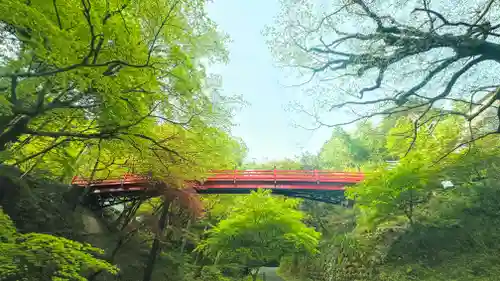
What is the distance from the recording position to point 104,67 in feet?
11.9

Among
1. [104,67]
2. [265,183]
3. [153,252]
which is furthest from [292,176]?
[104,67]

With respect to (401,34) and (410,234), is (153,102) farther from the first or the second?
(410,234)

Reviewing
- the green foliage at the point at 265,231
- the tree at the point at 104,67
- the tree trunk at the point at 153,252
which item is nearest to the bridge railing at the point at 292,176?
the tree trunk at the point at 153,252

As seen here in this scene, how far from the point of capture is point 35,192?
30.9ft

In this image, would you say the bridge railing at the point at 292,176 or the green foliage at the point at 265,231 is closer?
the green foliage at the point at 265,231

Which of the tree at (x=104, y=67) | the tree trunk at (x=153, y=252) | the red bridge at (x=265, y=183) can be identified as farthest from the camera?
the red bridge at (x=265, y=183)

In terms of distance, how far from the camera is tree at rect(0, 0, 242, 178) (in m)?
2.93

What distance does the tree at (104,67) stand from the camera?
2.93 metres

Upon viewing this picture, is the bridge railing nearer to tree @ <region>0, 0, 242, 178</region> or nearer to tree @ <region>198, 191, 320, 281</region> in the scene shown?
tree @ <region>198, 191, 320, 281</region>

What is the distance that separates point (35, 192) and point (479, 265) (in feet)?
44.8

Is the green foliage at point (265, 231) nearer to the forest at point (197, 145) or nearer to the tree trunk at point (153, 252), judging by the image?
the forest at point (197, 145)

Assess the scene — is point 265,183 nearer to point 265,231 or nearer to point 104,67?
point 265,231

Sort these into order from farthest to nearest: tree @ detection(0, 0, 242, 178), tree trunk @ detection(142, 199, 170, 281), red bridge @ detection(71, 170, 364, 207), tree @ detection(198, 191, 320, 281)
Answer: red bridge @ detection(71, 170, 364, 207) → tree trunk @ detection(142, 199, 170, 281) → tree @ detection(198, 191, 320, 281) → tree @ detection(0, 0, 242, 178)

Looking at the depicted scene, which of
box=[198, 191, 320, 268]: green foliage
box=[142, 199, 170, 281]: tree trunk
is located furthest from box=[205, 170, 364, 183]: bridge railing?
box=[198, 191, 320, 268]: green foliage
